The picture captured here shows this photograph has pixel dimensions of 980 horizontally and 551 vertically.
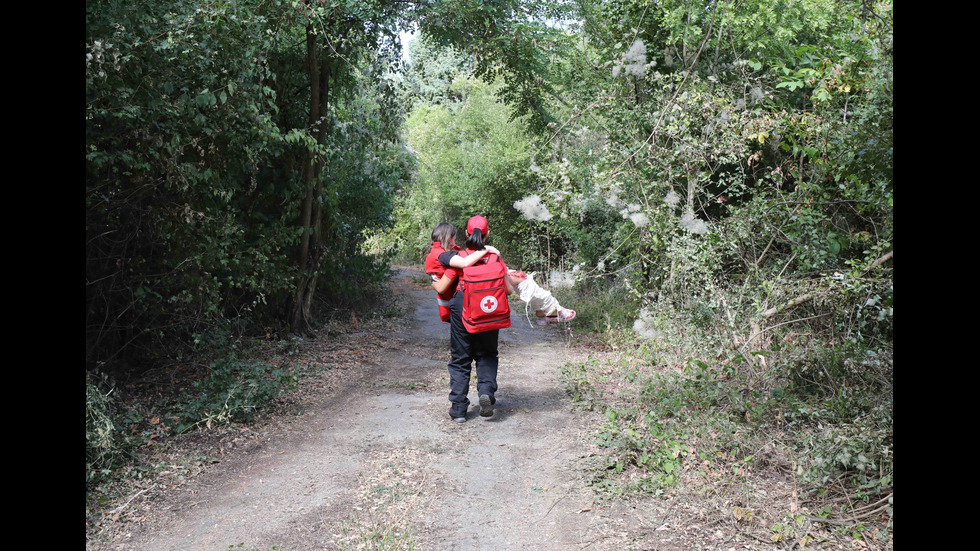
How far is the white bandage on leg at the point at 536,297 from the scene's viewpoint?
244 inches

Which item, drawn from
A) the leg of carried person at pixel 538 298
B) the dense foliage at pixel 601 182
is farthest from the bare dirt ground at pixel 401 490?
the leg of carried person at pixel 538 298

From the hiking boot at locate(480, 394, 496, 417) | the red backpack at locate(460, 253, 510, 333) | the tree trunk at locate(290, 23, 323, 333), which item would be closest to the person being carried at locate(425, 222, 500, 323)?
the red backpack at locate(460, 253, 510, 333)

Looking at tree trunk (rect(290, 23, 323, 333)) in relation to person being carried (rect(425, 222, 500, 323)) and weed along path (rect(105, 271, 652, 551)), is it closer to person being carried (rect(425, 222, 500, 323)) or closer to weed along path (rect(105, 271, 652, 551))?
weed along path (rect(105, 271, 652, 551))

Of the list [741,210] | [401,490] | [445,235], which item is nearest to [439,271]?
[445,235]

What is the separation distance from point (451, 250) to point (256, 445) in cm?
241

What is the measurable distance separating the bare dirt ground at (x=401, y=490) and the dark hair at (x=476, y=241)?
1.64 metres

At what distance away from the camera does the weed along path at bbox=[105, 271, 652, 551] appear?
3984 mm

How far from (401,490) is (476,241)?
2282 mm

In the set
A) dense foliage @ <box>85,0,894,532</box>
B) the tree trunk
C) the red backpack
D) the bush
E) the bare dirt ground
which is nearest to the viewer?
the bare dirt ground

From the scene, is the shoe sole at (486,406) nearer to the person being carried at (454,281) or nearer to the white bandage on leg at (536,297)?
the person being carried at (454,281)

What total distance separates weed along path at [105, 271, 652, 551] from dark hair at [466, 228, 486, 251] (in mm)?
1634

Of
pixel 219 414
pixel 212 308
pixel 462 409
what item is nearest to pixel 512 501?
pixel 462 409

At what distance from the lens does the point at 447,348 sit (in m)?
10.2

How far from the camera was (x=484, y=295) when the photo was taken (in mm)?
5828
